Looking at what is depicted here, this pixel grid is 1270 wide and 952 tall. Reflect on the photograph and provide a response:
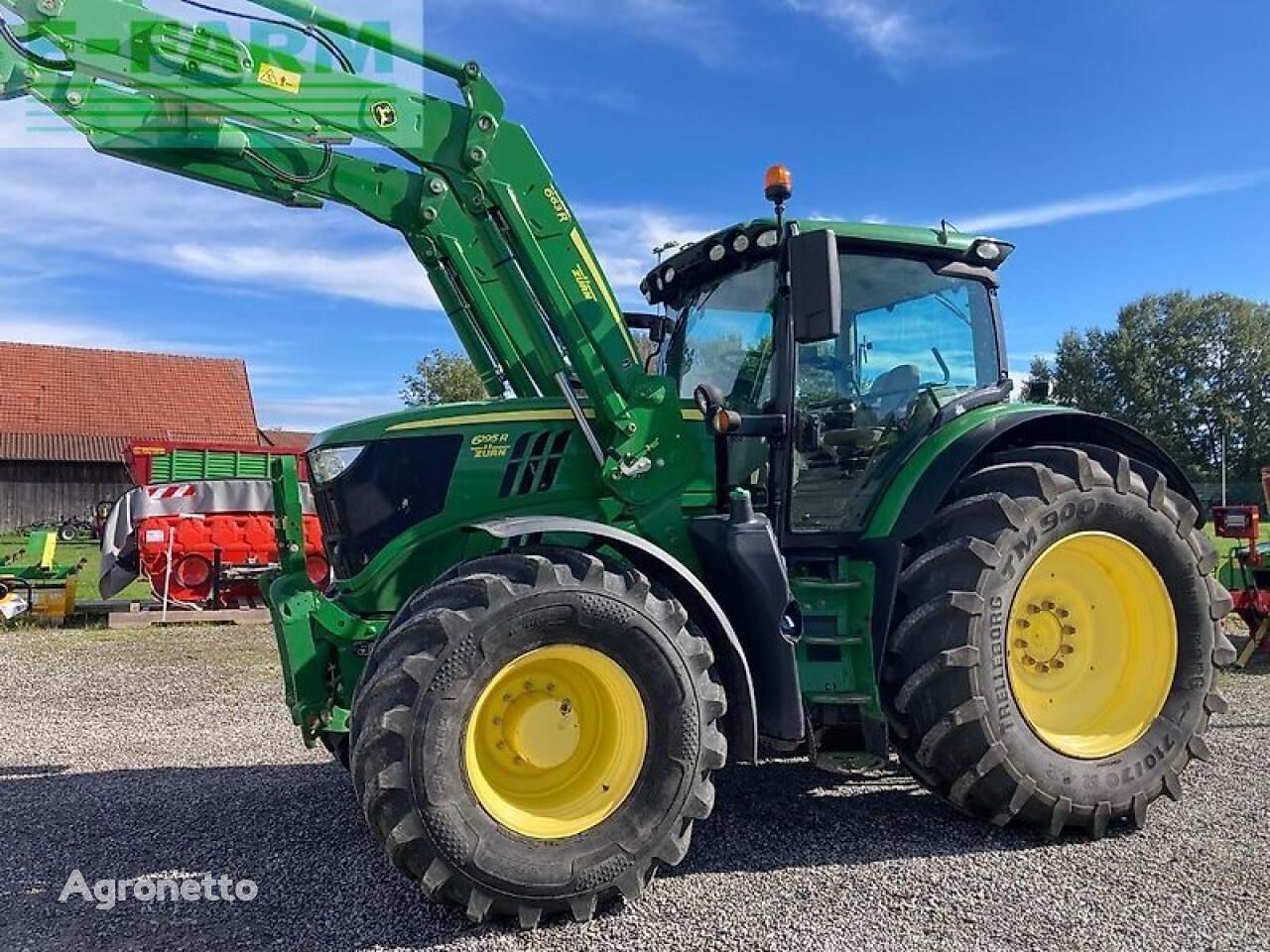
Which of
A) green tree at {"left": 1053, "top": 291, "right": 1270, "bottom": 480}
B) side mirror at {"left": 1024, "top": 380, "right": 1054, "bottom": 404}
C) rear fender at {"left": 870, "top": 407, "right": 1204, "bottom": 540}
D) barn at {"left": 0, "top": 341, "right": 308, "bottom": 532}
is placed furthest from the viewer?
green tree at {"left": 1053, "top": 291, "right": 1270, "bottom": 480}

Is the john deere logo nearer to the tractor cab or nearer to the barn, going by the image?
the tractor cab

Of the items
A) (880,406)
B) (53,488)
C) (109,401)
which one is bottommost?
(53,488)

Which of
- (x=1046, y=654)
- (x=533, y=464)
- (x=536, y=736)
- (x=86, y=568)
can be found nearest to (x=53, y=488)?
(x=86, y=568)

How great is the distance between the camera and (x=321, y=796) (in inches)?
199

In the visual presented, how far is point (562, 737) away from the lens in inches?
147

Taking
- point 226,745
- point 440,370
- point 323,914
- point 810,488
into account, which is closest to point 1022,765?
point 810,488

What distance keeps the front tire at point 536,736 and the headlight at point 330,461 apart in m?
1.16

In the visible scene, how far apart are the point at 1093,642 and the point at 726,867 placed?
2.08 m

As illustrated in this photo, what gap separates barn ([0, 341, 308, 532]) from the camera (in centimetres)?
3456

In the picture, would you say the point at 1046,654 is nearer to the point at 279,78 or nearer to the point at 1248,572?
the point at 279,78

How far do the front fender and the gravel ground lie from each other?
0.56 m

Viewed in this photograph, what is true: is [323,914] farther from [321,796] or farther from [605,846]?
[321,796]

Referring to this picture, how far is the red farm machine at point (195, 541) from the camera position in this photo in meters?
13.4

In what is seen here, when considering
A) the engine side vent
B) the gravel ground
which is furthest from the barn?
the engine side vent
